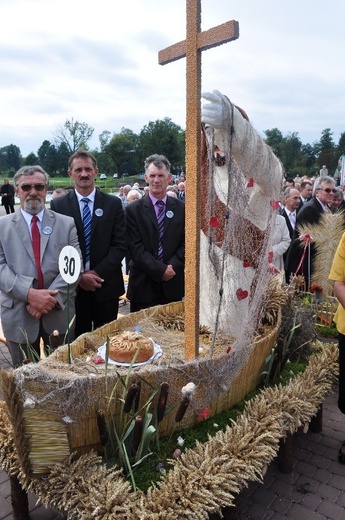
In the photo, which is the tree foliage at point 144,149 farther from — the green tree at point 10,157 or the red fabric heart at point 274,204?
the red fabric heart at point 274,204

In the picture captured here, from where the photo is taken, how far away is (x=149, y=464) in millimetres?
A: 2283

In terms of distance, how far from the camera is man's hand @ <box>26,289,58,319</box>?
296 centimetres

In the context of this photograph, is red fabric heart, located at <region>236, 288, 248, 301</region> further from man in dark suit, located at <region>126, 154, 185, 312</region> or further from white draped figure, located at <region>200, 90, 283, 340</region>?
man in dark suit, located at <region>126, 154, 185, 312</region>

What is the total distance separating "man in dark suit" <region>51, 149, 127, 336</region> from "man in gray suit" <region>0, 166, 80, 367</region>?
42 centimetres

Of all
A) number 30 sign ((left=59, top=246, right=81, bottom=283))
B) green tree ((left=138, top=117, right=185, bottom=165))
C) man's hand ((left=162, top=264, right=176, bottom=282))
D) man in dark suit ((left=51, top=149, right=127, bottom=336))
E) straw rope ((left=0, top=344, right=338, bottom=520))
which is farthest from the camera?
green tree ((left=138, top=117, right=185, bottom=165))

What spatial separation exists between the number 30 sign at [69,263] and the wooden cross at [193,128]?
65 cm

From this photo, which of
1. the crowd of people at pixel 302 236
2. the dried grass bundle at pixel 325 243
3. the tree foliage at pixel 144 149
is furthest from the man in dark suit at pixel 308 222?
the tree foliage at pixel 144 149

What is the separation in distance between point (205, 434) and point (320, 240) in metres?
3.72

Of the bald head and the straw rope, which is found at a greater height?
the bald head

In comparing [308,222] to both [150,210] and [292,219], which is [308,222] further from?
[150,210]

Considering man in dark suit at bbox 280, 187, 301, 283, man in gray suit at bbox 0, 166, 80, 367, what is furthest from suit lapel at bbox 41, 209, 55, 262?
man in dark suit at bbox 280, 187, 301, 283

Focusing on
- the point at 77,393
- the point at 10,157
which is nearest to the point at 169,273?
the point at 77,393

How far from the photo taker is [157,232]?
13.1 feet

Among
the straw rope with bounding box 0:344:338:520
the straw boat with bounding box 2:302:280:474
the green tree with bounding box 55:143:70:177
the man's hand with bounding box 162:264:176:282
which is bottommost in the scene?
the straw rope with bounding box 0:344:338:520
